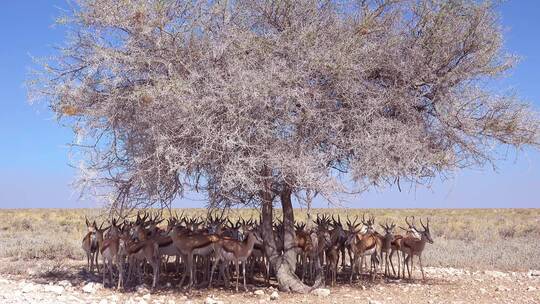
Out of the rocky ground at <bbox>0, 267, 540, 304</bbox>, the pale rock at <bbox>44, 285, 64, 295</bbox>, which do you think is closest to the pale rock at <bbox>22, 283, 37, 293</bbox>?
the rocky ground at <bbox>0, 267, 540, 304</bbox>

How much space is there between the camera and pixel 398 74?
12.2 meters

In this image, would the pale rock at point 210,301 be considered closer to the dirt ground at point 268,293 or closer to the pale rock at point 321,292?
the dirt ground at point 268,293

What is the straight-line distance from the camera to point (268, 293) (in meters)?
12.2

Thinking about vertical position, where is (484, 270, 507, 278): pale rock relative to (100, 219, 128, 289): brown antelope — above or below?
below

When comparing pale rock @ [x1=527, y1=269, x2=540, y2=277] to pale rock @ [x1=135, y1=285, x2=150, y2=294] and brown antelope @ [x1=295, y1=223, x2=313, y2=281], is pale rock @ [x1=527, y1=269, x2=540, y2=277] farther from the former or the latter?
pale rock @ [x1=135, y1=285, x2=150, y2=294]

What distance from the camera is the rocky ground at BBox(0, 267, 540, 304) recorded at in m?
11.3

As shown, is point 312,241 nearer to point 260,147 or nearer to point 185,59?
point 260,147

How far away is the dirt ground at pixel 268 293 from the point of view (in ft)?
37.2

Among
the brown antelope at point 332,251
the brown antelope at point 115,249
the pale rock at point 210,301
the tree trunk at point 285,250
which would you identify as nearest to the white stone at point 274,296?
the tree trunk at point 285,250

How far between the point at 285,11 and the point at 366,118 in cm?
259

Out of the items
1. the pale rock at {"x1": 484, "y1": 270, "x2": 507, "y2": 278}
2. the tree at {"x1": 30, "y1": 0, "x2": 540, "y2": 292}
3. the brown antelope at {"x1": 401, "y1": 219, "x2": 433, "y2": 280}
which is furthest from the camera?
the pale rock at {"x1": 484, "y1": 270, "x2": 507, "y2": 278}

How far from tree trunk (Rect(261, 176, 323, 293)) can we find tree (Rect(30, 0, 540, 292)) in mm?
29

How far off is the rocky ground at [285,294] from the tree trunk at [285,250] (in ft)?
0.98

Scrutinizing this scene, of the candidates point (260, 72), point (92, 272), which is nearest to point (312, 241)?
point (260, 72)
